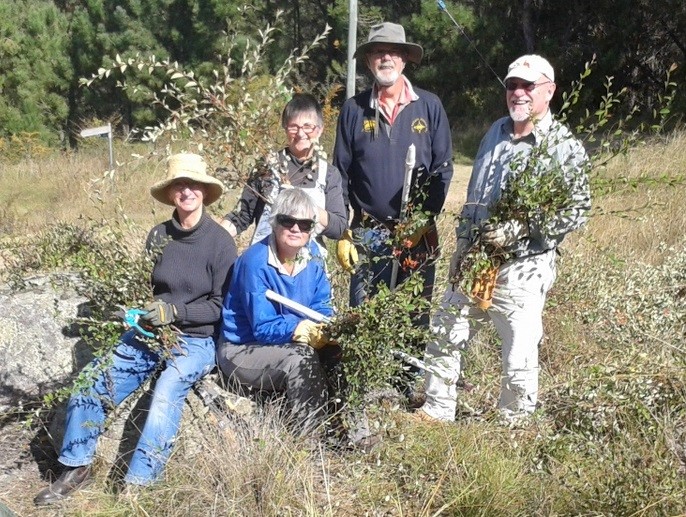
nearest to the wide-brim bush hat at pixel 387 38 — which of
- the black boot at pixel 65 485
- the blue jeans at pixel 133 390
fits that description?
the blue jeans at pixel 133 390

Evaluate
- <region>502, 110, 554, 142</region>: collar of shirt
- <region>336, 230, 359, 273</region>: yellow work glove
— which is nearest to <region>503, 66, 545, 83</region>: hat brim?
<region>502, 110, 554, 142</region>: collar of shirt

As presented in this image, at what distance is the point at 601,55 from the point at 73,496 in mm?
15732

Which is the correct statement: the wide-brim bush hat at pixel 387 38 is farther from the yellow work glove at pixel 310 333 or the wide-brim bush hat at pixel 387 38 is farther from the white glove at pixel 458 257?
the yellow work glove at pixel 310 333

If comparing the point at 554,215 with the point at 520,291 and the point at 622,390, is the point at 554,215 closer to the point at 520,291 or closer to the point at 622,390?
the point at 520,291

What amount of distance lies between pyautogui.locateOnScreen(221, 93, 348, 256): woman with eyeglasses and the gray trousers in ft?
1.99

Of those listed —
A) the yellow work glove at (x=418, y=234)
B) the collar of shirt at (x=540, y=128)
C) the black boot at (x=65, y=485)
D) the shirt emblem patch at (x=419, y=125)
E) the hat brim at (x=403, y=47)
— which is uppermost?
the hat brim at (x=403, y=47)

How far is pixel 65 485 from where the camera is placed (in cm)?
327

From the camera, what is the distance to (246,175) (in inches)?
153

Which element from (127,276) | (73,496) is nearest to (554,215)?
(127,276)

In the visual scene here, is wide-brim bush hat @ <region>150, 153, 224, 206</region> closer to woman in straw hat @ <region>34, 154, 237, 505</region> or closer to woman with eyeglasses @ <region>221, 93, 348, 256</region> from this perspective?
woman in straw hat @ <region>34, 154, 237, 505</region>

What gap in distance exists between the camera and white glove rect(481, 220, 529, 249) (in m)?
3.26

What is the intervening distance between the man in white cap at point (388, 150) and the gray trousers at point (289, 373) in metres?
0.62

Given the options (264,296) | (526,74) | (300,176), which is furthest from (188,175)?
(526,74)

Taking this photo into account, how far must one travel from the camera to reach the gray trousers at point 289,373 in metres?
3.29
